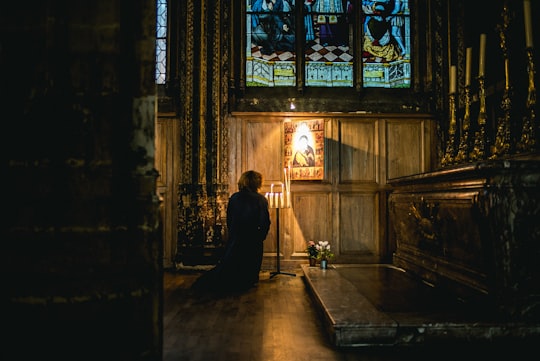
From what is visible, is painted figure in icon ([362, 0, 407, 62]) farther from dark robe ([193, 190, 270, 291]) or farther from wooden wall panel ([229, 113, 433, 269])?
dark robe ([193, 190, 270, 291])

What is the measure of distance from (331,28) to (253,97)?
184 centimetres

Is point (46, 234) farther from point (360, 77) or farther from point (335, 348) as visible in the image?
point (360, 77)

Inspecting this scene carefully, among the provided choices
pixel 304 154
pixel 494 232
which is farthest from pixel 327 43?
pixel 494 232

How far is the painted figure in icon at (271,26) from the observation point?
Result: 6762 mm

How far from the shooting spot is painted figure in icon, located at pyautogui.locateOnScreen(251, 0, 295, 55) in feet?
22.2

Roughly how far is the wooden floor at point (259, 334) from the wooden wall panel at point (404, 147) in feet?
10.1

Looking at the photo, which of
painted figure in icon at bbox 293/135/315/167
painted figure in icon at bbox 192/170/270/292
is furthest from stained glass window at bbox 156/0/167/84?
painted figure in icon at bbox 192/170/270/292

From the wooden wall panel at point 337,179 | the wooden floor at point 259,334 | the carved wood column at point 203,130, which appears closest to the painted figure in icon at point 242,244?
the wooden floor at point 259,334

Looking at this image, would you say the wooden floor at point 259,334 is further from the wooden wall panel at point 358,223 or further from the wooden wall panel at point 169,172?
the wooden wall panel at point 358,223

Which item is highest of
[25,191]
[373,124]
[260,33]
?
[260,33]

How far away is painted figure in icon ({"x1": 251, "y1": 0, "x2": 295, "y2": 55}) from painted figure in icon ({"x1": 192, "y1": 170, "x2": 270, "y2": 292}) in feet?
9.10

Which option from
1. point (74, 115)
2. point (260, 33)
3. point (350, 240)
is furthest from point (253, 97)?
point (74, 115)

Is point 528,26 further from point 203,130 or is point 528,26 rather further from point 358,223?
point 203,130

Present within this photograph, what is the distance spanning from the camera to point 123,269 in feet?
4.33
